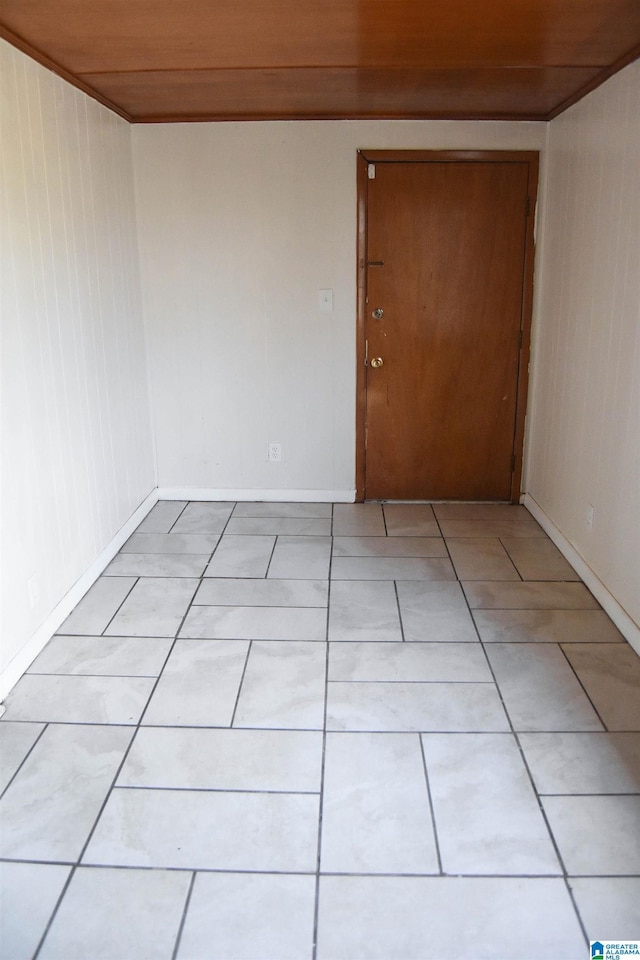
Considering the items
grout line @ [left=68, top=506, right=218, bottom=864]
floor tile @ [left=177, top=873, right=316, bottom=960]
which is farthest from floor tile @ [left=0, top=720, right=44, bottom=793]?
floor tile @ [left=177, top=873, right=316, bottom=960]

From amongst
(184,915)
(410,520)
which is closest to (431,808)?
(184,915)

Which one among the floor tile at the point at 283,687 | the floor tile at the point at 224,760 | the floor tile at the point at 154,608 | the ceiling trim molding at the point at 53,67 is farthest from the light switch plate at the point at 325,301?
the floor tile at the point at 224,760

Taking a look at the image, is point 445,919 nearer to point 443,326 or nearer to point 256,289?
point 443,326

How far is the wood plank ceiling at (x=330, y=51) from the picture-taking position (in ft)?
7.58

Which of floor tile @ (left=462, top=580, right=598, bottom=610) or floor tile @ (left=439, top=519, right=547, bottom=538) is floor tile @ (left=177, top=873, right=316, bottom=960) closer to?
floor tile @ (left=462, top=580, right=598, bottom=610)

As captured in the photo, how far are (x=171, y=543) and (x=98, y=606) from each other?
2.41 ft

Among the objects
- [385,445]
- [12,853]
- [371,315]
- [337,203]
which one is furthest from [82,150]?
[12,853]

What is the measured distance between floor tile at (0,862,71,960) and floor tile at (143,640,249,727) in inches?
24.1

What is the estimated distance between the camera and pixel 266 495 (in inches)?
176

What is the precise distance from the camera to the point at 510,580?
3.38m

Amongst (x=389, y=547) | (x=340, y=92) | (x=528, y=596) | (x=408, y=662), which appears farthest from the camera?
(x=389, y=547)

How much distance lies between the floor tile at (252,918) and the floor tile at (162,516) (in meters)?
2.44

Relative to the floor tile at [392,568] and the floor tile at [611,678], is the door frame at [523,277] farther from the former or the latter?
the floor tile at [611,678]

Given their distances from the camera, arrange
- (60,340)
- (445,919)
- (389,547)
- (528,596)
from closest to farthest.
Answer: (445,919), (60,340), (528,596), (389,547)
